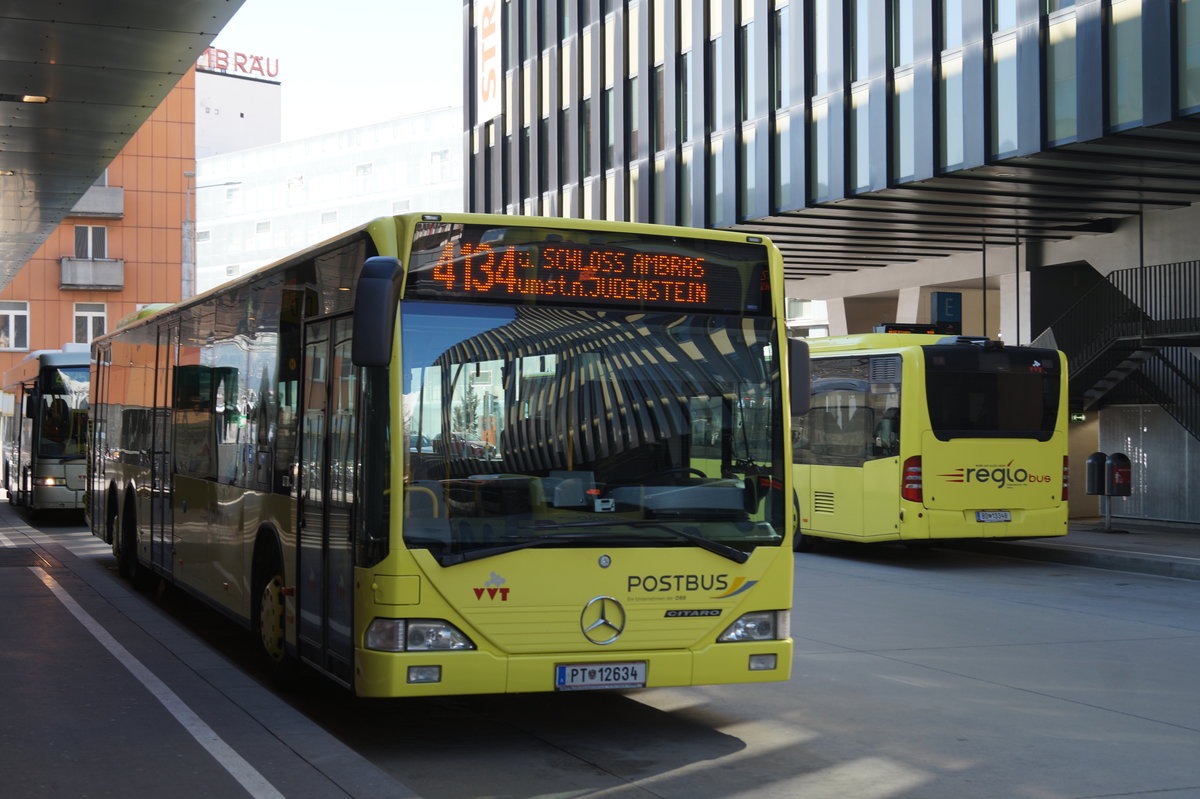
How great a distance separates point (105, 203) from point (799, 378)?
2373 inches

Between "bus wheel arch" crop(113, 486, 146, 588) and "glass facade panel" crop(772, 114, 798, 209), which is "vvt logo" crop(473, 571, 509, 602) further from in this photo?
"glass facade panel" crop(772, 114, 798, 209)

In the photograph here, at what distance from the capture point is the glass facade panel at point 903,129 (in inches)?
961

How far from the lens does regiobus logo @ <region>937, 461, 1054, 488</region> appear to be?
17.9m

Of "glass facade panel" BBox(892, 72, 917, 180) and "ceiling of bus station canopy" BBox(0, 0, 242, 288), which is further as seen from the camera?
"glass facade panel" BBox(892, 72, 917, 180)

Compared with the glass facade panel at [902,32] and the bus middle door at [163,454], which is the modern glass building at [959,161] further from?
the bus middle door at [163,454]

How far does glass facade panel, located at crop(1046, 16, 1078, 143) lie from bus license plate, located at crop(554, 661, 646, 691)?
51.5 feet

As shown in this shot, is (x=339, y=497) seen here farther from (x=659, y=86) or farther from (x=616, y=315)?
(x=659, y=86)

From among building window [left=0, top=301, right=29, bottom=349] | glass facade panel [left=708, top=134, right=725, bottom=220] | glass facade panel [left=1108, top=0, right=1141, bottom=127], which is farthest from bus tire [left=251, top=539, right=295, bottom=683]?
building window [left=0, top=301, right=29, bottom=349]

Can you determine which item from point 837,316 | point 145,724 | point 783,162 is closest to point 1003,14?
point 783,162

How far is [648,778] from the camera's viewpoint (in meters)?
6.98

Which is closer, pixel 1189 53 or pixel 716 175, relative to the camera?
pixel 1189 53

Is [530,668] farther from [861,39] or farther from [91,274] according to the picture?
[91,274]

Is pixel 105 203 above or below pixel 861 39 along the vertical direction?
above

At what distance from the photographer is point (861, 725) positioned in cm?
827
